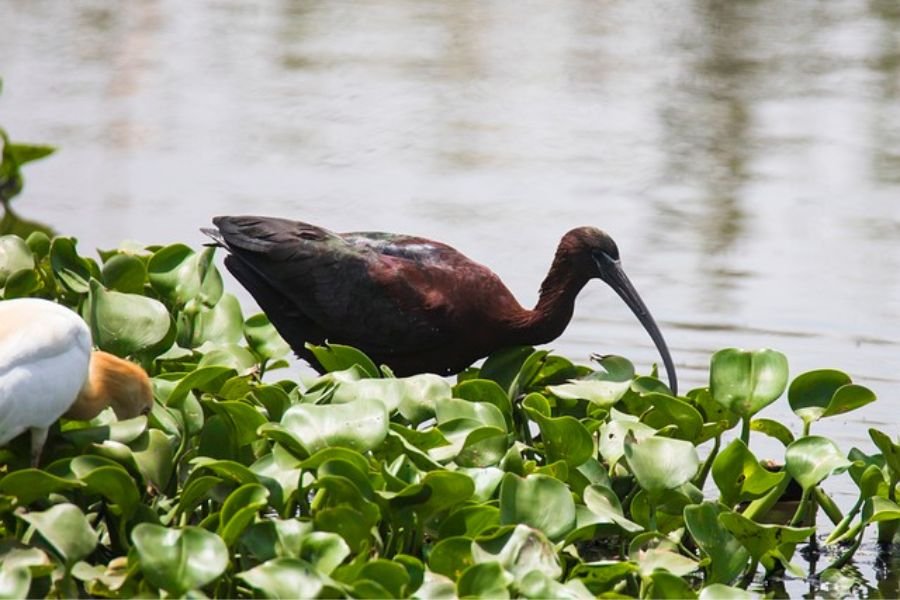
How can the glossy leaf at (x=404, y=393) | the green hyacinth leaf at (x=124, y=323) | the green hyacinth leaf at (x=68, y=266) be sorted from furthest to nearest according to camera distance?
the green hyacinth leaf at (x=68, y=266)
the green hyacinth leaf at (x=124, y=323)
the glossy leaf at (x=404, y=393)

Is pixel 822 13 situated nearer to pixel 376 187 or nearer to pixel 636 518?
pixel 376 187

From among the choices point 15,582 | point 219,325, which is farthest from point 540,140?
point 15,582

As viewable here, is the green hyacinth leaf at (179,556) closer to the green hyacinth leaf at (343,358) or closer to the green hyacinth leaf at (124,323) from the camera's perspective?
the green hyacinth leaf at (124,323)

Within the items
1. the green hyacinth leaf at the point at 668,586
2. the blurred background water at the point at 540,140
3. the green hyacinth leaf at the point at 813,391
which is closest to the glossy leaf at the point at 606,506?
the green hyacinth leaf at the point at 668,586

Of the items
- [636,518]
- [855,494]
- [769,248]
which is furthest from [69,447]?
[769,248]

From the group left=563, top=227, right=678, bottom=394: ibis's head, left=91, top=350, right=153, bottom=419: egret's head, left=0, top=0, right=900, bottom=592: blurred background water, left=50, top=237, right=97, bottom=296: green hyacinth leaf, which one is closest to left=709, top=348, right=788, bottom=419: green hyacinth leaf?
left=563, top=227, right=678, bottom=394: ibis's head

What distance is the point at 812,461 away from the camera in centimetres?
503

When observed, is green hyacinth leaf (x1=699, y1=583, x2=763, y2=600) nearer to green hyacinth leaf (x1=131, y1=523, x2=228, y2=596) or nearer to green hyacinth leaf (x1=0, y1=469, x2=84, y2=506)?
green hyacinth leaf (x1=131, y1=523, x2=228, y2=596)

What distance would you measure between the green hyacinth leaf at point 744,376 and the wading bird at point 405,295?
71 centimetres

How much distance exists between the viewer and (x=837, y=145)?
1116 cm

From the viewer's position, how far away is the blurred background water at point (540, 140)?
8.43 metres

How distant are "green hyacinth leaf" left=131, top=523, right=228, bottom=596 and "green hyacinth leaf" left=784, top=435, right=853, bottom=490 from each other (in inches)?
70.8

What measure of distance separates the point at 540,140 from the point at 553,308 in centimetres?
533

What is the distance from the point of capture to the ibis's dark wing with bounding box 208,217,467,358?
20.0ft
